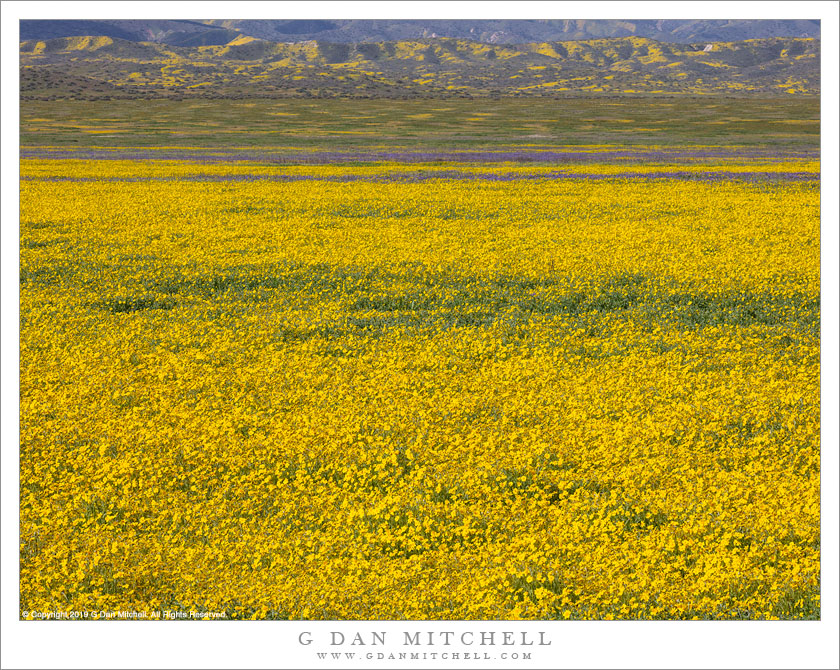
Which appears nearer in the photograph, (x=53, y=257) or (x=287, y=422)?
(x=287, y=422)

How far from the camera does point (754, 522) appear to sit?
22.9 ft

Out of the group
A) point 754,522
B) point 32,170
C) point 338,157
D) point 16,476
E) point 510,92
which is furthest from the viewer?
point 510,92

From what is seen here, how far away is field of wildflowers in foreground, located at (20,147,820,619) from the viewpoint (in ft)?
20.7

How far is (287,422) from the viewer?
9.45 metres

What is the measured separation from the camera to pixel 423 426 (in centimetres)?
927

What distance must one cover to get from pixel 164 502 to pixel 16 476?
154 centimetres

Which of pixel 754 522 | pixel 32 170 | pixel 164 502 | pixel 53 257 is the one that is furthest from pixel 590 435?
pixel 32 170

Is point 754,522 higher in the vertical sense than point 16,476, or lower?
lower

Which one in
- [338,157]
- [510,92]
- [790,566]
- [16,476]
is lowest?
[790,566]

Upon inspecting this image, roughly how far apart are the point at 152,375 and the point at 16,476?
12.6ft

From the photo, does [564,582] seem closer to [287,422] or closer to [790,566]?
[790,566]

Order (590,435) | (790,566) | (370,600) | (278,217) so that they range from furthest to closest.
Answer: (278,217), (590,435), (790,566), (370,600)

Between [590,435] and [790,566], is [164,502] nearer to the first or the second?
[590,435]

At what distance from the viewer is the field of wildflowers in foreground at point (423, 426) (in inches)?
248
